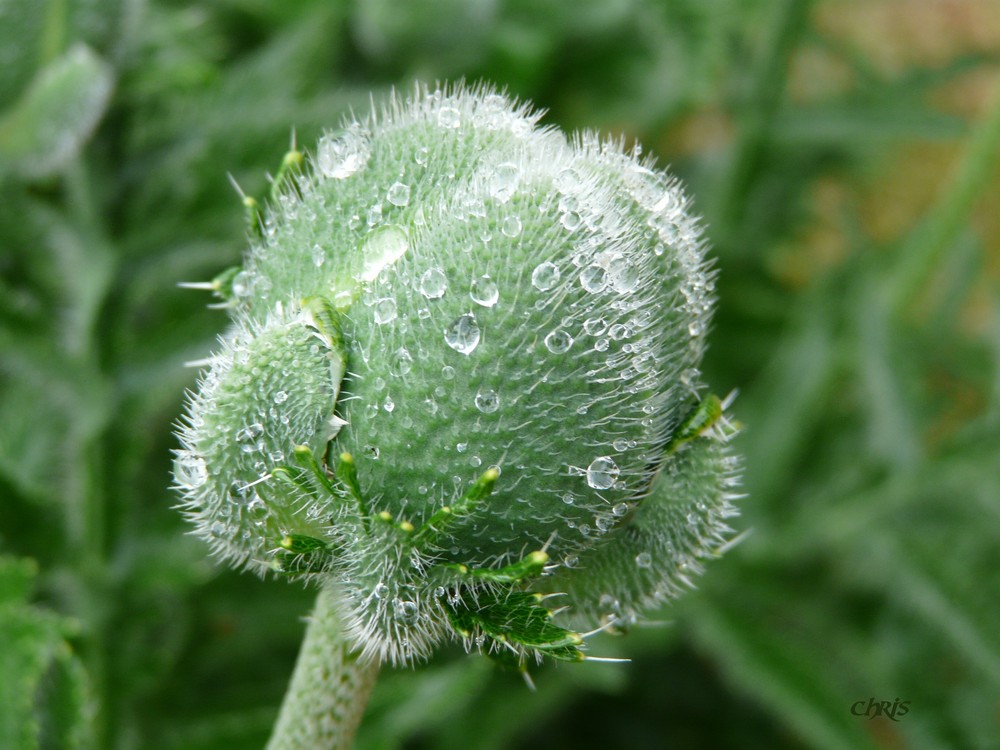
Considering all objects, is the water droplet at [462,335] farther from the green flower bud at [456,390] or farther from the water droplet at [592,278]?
the water droplet at [592,278]

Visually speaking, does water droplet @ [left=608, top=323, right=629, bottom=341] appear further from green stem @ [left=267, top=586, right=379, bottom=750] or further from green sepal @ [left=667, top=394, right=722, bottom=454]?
green stem @ [left=267, top=586, right=379, bottom=750]

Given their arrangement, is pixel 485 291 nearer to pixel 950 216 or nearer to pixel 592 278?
pixel 592 278

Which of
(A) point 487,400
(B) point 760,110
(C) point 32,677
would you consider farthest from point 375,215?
(B) point 760,110

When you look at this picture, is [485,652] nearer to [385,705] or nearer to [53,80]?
[385,705]

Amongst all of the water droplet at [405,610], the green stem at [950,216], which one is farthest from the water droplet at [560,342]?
the green stem at [950,216]

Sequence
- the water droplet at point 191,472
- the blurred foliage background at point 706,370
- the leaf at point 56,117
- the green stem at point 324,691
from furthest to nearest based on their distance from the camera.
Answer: the blurred foliage background at point 706,370
the leaf at point 56,117
the green stem at point 324,691
the water droplet at point 191,472
